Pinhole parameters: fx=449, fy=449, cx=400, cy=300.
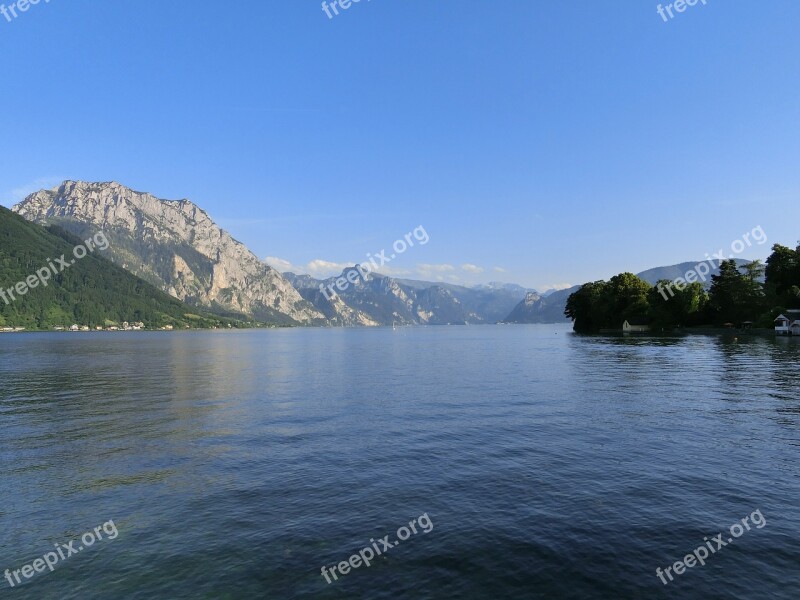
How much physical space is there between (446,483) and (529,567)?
8.99m

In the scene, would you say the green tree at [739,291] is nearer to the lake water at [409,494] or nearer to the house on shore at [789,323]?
the house on shore at [789,323]

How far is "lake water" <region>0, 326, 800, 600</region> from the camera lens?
1606cm

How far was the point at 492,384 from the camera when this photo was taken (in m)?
65.1

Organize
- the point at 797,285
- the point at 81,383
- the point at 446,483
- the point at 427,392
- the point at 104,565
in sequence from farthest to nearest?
the point at 797,285
the point at 81,383
the point at 427,392
the point at 446,483
the point at 104,565

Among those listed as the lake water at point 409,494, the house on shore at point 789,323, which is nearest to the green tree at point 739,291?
the house on shore at point 789,323

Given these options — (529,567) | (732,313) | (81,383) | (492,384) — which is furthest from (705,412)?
(732,313)

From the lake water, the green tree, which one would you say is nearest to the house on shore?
the green tree

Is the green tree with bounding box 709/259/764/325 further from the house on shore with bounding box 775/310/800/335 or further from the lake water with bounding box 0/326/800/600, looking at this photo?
the lake water with bounding box 0/326/800/600

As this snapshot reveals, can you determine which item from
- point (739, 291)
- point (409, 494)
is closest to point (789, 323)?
point (739, 291)

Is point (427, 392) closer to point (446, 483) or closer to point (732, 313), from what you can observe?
point (446, 483)

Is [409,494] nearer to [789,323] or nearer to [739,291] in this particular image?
[789,323]

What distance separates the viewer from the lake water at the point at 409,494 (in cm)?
1606

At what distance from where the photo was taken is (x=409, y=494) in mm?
23562

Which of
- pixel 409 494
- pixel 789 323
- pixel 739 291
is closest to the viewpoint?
pixel 409 494
